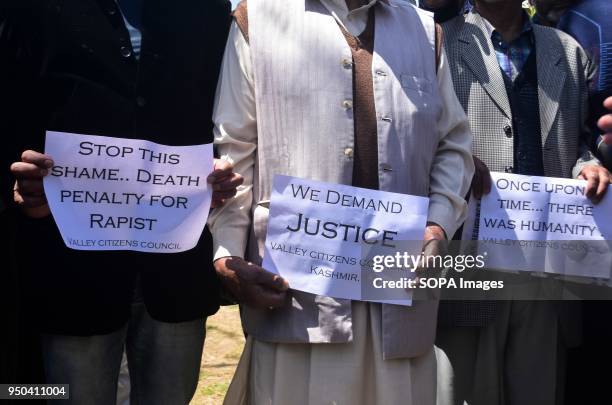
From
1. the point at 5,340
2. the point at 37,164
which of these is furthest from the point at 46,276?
the point at 37,164

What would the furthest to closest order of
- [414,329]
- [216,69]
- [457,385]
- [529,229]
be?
[457,385], [529,229], [216,69], [414,329]

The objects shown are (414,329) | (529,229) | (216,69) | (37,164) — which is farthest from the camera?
(529,229)

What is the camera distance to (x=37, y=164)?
2549 mm

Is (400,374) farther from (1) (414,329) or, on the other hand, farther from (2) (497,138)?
(2) (497,138)

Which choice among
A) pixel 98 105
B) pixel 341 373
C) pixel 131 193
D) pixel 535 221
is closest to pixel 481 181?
pixel 535 221

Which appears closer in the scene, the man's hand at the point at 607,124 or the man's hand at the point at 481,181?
the man's hand at the point at 481,181

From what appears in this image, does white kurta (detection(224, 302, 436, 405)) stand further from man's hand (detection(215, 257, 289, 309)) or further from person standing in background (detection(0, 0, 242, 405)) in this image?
person standing in background (detection(0, 0, 242, 405))

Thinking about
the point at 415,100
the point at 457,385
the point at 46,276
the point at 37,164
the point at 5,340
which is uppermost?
the point at 415,100

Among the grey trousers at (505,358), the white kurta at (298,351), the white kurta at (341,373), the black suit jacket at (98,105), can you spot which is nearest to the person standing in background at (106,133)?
the black suit jacket at (98,105)

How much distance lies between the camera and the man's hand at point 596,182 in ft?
10.5

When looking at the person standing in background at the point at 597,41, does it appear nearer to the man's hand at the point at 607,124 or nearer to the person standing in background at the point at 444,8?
the man's hand at the point at 607,124

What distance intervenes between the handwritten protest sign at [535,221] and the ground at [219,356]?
2565mm

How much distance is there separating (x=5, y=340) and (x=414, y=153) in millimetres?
1469

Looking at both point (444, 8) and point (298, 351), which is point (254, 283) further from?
point (444, 8)
